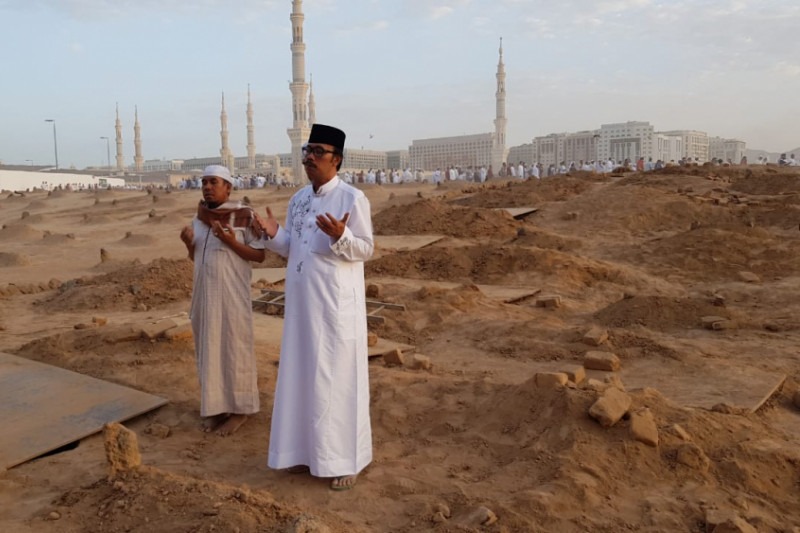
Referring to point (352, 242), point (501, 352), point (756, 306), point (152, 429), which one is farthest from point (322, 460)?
point (756, 306)

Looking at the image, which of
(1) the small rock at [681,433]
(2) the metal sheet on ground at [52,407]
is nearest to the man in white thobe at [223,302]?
(2) the metal sheet on ground at [52,407]

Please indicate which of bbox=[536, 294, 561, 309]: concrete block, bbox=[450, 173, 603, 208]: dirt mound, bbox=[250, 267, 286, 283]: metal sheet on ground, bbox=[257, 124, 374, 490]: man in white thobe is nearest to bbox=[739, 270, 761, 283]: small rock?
bbox=[536, 294, 561, 309]: concrete block

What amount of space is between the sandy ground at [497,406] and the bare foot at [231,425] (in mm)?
55

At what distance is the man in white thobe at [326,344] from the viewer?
320 centimetres

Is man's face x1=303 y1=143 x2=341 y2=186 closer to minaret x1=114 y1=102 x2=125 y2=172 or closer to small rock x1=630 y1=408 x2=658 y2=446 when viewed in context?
small rock x1=630 y1=408 x2=658 y2=446

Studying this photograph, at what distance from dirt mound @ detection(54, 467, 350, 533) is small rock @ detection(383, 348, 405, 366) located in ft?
8.68

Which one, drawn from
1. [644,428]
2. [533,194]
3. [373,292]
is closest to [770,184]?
[533,194]

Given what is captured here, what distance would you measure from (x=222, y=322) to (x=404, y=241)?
9.18m

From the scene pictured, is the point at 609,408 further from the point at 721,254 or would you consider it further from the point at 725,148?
the point at 725,148

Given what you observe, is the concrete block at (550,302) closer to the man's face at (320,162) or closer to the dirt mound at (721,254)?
the dirt mound at (721,254)

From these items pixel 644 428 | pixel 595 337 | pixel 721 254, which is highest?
pixel 721 254

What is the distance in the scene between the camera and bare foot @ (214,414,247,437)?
397 centimetres

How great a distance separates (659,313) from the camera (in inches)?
283

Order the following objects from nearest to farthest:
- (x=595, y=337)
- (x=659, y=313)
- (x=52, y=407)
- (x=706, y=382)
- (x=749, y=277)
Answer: (x=52, y=407), (x=706, y=382), (x=595, y=337), (x=659, y=313), (x=749, y=277)
